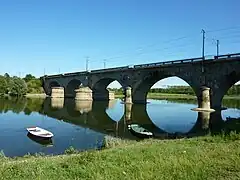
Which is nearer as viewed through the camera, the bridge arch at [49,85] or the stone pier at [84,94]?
the stone pier at [84,94]

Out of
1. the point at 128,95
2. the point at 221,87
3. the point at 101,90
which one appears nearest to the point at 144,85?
the point at 128,95

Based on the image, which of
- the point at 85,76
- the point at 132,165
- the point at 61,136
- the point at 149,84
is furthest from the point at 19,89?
the point at 132,165

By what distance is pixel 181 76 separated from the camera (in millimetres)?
57688

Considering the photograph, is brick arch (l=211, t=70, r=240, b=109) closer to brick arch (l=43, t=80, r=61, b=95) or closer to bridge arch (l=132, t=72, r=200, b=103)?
bridge arch (l=132, t=72, r=200, b=103)

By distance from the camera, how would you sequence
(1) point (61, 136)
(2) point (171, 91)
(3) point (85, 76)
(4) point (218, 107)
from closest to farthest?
(1) point (61, 136) → (4) point (218, 107) → (3) point (85, 76) → (2) point (171, 91)

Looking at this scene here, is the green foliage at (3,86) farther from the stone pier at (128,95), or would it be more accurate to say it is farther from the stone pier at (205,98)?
the stone pier at (205,98)

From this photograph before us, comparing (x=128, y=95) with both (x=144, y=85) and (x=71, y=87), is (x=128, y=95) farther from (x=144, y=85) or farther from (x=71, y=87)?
(x=71, y=87)

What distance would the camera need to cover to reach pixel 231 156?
9656 mm

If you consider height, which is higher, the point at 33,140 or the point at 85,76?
the point at 85,76

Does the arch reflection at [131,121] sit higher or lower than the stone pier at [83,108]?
lower

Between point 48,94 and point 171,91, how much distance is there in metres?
69.3

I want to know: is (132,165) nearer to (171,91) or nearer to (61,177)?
(61,177)

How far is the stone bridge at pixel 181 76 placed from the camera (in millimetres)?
50188

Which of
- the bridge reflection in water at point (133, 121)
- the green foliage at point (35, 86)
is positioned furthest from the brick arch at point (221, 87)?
the green foliage at point (35, 86)
